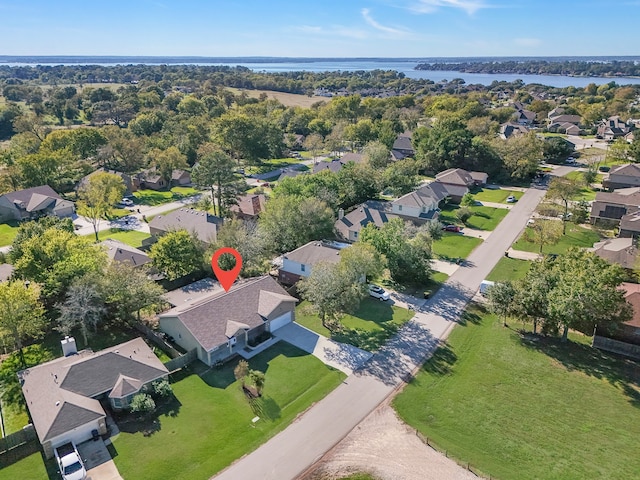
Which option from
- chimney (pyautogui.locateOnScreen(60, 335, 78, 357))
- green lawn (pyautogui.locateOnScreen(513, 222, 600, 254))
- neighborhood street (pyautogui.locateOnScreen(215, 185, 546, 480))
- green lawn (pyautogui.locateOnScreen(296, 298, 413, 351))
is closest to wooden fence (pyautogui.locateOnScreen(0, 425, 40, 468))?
chimney (pyautogui.locateOnScreen(60, 335, 78, 357))

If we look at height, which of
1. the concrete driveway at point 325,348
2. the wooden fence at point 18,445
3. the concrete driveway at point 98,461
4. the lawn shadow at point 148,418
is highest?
the wooden fence at point 18,445

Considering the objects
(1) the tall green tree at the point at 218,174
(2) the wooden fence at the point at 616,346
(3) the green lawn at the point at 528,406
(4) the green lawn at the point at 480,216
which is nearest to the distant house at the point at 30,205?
(1) the tall green tree at the point at 218,174

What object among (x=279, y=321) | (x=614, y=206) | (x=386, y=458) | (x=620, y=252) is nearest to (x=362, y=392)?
(x=386, y=458)

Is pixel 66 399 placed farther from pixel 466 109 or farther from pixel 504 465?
pixel 466 109

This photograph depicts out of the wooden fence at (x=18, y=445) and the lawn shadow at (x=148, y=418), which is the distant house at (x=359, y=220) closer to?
the lawn shadow at (x=148, y=418)

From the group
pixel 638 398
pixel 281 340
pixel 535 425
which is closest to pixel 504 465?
pixel 535 425

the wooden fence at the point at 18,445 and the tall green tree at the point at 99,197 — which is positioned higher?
the tall green tree at the point at 99,197

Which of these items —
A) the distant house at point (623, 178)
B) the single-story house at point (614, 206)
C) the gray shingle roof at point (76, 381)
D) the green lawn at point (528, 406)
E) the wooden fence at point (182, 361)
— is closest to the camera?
the green lawn at point (528, 406)
